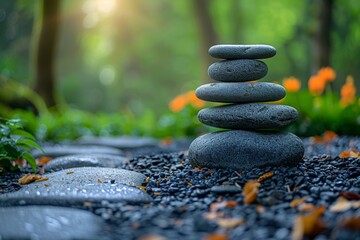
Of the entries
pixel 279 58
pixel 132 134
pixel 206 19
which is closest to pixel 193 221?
pixel 132 134

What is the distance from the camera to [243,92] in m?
4.64

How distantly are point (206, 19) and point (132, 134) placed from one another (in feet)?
21.3

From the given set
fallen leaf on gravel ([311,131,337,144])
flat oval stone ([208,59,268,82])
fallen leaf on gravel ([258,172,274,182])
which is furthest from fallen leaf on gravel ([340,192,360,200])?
fallen leaf on gravel ([311,131,337,144])

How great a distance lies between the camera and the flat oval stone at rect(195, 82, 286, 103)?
183 inches

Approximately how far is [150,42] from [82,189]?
20050 millimetres

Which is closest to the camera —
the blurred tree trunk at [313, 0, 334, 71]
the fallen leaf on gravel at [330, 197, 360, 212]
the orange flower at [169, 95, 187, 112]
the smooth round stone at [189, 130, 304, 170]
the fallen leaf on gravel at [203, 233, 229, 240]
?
the fallen leaf on gravel at [203, 233, 229, 240]

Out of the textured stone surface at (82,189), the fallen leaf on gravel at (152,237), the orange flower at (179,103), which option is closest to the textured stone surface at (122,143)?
the orange flower at (179,103)

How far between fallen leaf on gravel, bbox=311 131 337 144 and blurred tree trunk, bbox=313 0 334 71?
9.88 ft

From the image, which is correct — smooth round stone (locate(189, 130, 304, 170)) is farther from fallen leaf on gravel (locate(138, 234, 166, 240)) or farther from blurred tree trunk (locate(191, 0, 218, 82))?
blurred tree trunk (locate(191, 0, 218, 82))

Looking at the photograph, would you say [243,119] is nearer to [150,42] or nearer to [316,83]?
[316,83]

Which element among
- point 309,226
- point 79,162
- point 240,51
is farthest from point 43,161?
point 309,226

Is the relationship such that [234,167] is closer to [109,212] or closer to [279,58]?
[109,212]

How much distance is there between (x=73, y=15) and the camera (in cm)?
2488

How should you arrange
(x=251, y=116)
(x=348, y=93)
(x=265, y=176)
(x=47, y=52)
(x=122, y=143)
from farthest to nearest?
(x=47, y=52)
(x=348, y=93)
(x=122, y=143)
(x=251, y=116)
(x=265, y=176)
